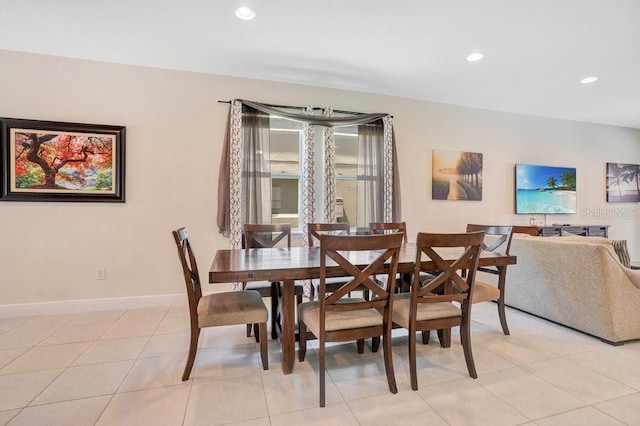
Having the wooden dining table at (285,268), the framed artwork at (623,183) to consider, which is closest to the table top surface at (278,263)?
the wooden dining table at (285,268)

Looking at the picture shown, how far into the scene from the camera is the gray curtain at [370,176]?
13.3 ft

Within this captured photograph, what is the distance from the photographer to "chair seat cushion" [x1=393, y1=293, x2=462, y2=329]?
1.97 metres

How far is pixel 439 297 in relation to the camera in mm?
1953

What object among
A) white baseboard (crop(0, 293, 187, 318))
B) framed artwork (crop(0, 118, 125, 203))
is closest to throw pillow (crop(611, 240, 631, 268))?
white baseboard (crop(0, 293, 187, 318))

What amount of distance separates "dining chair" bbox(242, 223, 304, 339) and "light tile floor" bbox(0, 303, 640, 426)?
24 cm

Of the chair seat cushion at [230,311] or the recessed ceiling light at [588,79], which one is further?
the recessed ceiling light at [588,79]

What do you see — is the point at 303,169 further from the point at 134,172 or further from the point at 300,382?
the point at 300,382

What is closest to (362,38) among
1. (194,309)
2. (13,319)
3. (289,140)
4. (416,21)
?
(416,21)

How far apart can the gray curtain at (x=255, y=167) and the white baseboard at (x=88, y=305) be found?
126cm

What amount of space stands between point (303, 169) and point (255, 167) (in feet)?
2.01

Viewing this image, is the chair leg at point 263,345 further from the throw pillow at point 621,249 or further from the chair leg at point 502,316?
the throw pillow at point 621,249

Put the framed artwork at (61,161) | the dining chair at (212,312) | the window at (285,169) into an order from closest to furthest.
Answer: the dining chair at (212,312), the framed artwork at (61,161), the window at (285,169)

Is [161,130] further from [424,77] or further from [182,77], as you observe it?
[424,77]

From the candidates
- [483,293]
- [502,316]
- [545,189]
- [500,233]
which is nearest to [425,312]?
[483,293]
